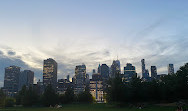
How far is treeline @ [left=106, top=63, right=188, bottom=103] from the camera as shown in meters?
75.4

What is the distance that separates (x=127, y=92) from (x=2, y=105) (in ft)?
212

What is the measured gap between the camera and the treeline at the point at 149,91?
75.4 m

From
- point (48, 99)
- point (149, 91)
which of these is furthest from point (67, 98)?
point (149, 91)

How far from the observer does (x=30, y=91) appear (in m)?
102

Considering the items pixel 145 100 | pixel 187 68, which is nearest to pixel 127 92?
pixel 145 100

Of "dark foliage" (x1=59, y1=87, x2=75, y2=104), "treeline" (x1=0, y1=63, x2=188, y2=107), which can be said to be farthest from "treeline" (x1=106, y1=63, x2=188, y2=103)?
"dark foliage" (x1=59, y1=87, x2=75, y2=104)

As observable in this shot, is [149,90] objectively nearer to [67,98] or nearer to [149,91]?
[149,91]

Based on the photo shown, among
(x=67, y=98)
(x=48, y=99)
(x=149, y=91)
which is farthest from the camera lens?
(x=67, y=98)

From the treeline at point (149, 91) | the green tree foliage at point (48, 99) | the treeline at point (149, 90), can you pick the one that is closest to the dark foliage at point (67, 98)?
the green tree foliage at point (48, 99)

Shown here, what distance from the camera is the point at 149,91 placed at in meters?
82.2

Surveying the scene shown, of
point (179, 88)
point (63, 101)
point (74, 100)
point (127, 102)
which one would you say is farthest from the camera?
point (74, 100)

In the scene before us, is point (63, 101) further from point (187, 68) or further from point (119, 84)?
point (187, 68)

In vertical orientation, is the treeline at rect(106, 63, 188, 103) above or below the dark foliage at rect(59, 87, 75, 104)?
above

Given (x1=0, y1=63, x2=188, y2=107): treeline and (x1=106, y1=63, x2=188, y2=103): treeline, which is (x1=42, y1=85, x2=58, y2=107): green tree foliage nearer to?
(x1=0, y1=63, x2=188, y2=107): treeline
